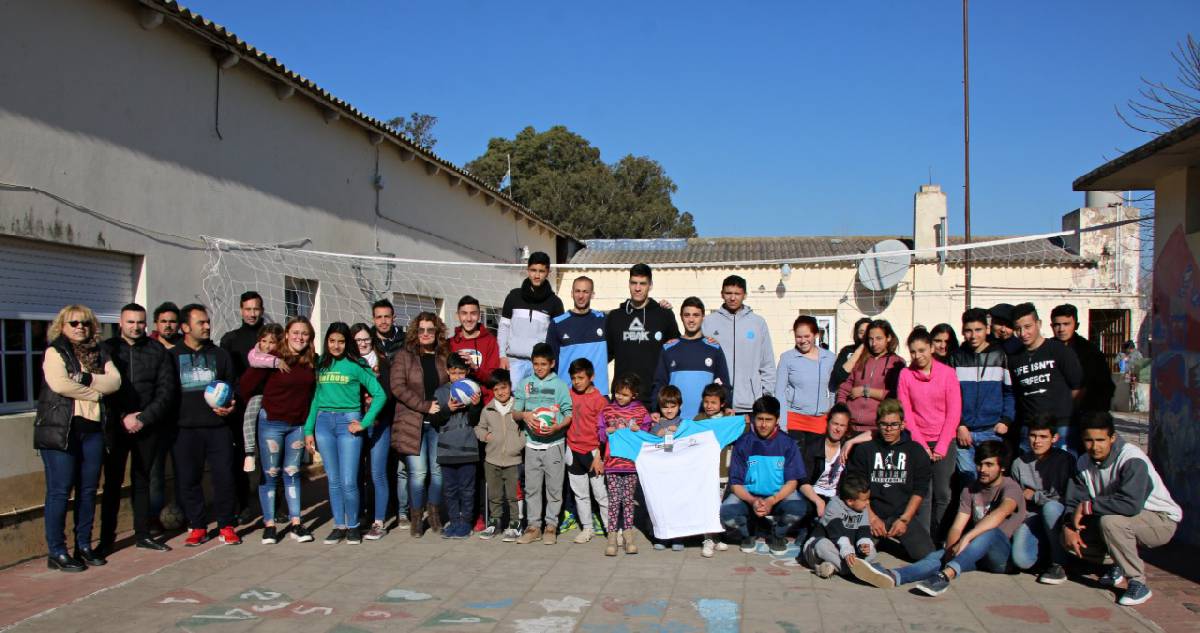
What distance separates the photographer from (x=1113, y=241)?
18.1 meters

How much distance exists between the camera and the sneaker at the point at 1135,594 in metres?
4.98

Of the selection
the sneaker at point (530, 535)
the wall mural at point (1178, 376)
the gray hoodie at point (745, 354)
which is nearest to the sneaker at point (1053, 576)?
the wall mural at point (1178, 376)

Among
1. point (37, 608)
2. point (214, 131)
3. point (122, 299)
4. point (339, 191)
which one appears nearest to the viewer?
point (37, 608)

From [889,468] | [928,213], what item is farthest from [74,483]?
[928,213]

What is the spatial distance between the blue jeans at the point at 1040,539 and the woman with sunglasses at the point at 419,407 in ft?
13.3

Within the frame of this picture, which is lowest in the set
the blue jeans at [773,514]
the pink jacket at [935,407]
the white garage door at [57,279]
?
the blue jeans at [773,514]

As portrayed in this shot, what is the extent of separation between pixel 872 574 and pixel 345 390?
12.6 feet

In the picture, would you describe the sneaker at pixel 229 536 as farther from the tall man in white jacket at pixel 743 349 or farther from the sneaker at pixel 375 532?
the tall man in white jacket at pixel 743 349

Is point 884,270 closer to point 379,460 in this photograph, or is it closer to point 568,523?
point 568,523

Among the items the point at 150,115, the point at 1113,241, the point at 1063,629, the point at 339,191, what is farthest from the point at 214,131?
the point at 1113,241

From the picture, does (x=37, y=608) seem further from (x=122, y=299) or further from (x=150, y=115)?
(x=150, y=115)

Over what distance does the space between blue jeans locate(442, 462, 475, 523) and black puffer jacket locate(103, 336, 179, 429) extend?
2032 millimetres

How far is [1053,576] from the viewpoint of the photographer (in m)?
5.42

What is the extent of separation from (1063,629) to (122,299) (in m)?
7.04
